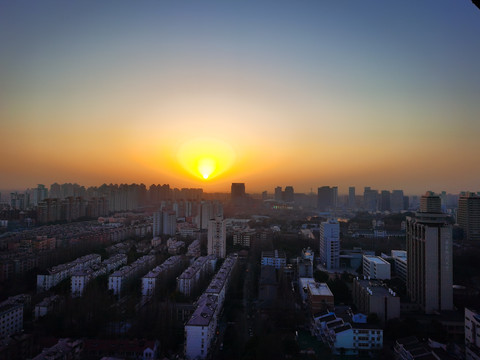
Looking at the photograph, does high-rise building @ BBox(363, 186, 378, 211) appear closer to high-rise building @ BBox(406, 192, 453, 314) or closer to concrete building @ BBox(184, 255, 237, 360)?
high-rise building @ BBox(406, 192, 453, 314)

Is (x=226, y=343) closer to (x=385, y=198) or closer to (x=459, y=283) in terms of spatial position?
(x=459, y=283)

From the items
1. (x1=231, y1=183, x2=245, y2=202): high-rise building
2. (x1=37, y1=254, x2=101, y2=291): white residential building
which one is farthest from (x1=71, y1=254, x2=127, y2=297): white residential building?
(x1=231, y1=183, x2=245, y2=202): high-rise building

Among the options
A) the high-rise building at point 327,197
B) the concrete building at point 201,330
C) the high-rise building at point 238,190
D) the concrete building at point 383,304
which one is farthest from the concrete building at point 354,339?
the high-rise building at point 327,197

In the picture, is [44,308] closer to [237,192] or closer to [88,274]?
[88,274]

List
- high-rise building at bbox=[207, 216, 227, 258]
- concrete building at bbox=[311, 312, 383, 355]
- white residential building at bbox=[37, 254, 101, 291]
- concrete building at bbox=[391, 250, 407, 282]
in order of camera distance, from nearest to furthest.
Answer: concrete building at bbox=[311, 312, 383, 355]
white residential building at bbox=[37, 254, 101, 291]
concrete building at bbox=[391, 250, 407, 282]
high-rise building at bbox=[207, 216, 227, 258]

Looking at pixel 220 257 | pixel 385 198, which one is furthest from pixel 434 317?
pixel 385 198
